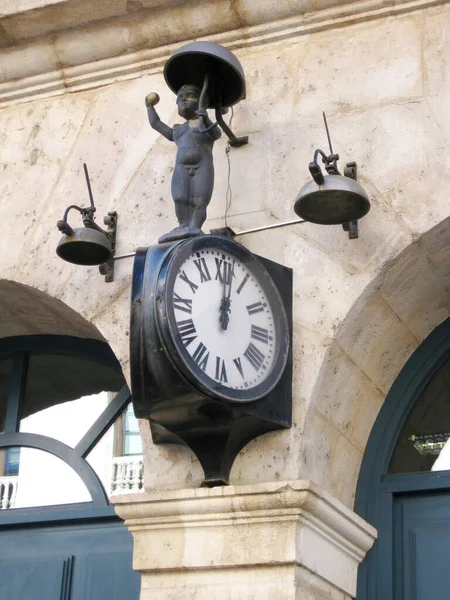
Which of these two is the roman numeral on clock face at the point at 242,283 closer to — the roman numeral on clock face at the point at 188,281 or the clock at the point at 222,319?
the clock at the point at 222,319

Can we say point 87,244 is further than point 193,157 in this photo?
Yes

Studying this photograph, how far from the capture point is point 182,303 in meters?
4.08

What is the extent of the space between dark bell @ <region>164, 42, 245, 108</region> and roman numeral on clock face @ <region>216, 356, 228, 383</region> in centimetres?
111

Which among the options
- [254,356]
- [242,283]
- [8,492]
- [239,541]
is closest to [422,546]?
[239,541]

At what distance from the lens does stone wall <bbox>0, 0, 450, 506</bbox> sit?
441 cm

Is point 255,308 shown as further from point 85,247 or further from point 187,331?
point 85,247

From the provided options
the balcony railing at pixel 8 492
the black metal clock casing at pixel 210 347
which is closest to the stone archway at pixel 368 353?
the black metal clock casing at pixel 210 347

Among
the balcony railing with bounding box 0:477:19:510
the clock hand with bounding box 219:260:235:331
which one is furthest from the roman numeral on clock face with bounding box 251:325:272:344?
the balcony railing with bounding box 0:477:19:510

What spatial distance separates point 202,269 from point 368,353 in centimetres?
87

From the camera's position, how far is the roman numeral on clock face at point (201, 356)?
4016 millimetres

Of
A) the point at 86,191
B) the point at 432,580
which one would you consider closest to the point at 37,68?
the point at 86,191

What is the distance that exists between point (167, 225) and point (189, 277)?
750 millimetres

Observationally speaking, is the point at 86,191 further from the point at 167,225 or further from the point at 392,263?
the point at 392,263

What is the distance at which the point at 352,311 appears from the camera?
4402 millimetres
